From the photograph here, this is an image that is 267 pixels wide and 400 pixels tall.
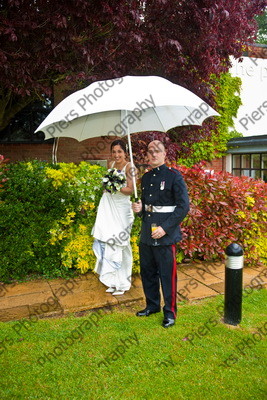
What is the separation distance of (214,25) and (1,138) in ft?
20.7

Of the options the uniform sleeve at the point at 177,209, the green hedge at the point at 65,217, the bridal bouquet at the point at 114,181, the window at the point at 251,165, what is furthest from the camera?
the window at the point at 251,165

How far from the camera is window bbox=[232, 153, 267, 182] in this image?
36.9 feet

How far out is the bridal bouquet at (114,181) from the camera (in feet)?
14.0

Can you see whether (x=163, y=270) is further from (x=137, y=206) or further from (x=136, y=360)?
(x=136, y=360)

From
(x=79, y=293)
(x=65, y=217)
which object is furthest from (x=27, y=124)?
(x=79, y=293)

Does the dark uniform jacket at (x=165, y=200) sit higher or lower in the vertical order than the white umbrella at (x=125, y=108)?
lower

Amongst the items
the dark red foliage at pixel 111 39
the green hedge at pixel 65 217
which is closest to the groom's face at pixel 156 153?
the green hedge at pixel 65 217

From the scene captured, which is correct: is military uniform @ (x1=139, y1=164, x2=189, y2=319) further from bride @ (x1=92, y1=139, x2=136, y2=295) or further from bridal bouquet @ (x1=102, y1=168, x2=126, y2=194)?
bride @ (x1=92, y1=139, x2=136, y2=295)

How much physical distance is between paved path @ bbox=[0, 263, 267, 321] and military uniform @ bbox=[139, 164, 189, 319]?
820mm

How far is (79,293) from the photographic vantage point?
4.50 meters

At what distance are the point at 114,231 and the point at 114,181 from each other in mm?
666

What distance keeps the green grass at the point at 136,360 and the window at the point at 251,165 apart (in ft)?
26.6

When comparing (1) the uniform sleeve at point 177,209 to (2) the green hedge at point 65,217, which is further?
(2) the green hedge at point 65,217

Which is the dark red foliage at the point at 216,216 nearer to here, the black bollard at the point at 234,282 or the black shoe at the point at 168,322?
the black bollard at the point at 234,282
